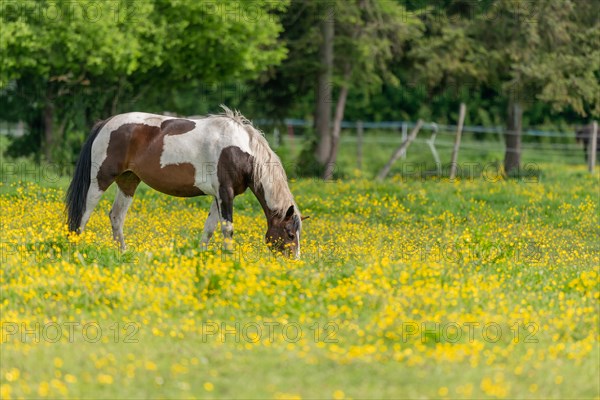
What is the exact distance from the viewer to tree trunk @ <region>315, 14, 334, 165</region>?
94.2 feet

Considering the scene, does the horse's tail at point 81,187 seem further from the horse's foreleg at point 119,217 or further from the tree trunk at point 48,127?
the tree trunk at point 48,127

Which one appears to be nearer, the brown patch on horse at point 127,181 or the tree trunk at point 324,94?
the brown patch on horse at point 127,181

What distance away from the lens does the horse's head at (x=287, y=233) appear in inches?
480

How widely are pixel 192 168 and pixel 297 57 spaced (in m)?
16.8

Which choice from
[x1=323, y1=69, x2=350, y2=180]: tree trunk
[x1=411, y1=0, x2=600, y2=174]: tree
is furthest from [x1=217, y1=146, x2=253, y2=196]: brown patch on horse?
[x1=411, y1=0, x2=600, y2=174]: tree

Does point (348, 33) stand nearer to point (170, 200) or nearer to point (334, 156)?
point (334, 156)

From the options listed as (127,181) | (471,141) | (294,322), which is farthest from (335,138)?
(294,322)

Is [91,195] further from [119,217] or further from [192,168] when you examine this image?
[192,168]

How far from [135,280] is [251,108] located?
70.7 ft

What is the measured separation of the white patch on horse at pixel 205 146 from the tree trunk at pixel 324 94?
15969 mm

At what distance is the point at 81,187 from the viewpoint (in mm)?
13492

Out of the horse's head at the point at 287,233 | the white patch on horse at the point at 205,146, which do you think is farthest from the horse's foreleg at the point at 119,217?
the horse's head at the point at 287,233

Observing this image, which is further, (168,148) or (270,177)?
(168,148)

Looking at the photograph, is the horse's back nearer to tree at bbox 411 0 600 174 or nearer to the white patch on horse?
the white patch on horse
